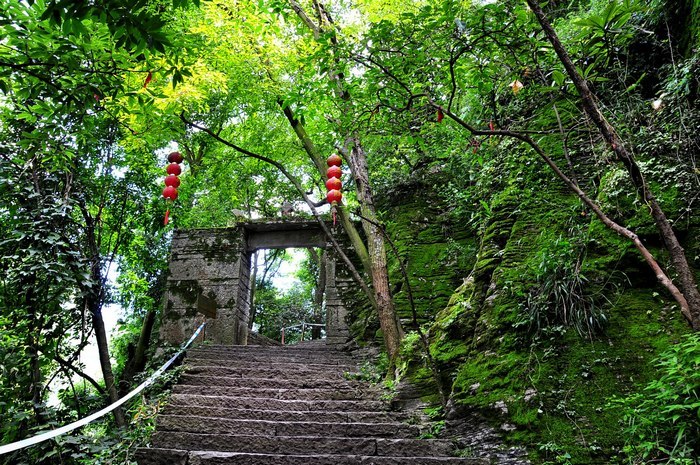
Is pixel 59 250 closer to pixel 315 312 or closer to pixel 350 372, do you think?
pixel 350 372

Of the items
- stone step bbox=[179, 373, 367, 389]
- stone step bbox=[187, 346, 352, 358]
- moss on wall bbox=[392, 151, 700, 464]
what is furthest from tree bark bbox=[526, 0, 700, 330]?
stone step bbox=[187, 346, 352, 358]

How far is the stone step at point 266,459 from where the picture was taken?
3422 millimetres

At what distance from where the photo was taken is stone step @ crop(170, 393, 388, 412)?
482 centimetres

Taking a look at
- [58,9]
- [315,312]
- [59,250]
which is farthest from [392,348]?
[315,312]

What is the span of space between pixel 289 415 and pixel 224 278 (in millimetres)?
4714

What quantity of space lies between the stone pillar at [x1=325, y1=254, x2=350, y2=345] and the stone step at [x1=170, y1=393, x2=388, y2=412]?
3.05 meters

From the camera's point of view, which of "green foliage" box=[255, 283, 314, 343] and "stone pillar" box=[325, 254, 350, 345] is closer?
"stone pillar" box=[325, 254, 350, 345]

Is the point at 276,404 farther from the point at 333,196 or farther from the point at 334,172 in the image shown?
the point at 334,172

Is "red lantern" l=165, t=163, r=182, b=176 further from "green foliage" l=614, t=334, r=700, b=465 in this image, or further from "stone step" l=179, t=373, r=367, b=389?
"green foliage" l=614, t=334, r=700, b=465

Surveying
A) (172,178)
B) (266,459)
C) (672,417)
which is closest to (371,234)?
(172,178)

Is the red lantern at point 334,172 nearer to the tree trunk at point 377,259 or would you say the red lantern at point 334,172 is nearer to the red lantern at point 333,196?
the red lantern at point 333,196

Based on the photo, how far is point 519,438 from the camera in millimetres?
3262

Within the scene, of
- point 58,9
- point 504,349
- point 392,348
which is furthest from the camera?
point 392,348

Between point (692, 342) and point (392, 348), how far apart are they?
3.43 metres
